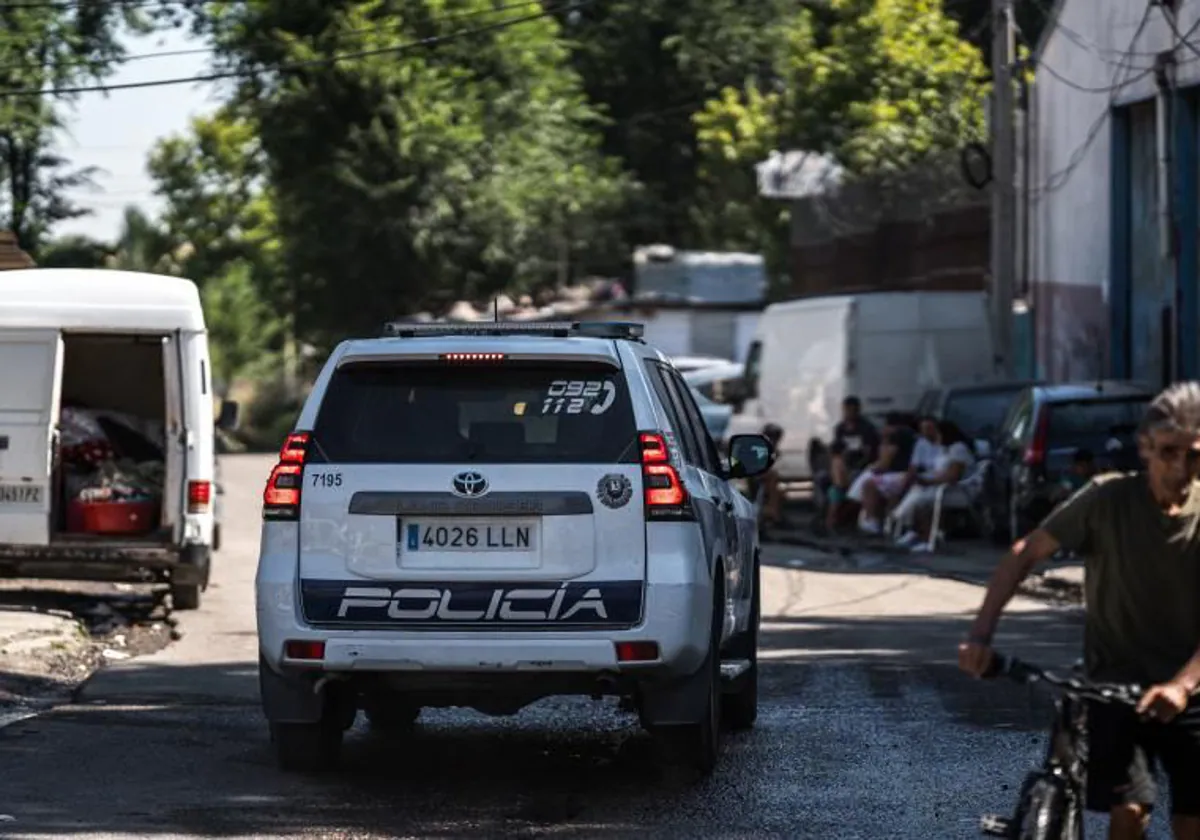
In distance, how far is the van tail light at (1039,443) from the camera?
2345 cm

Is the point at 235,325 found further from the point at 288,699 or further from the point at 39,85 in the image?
the point at 288,699

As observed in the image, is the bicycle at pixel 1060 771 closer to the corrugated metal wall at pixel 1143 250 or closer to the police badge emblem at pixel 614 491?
the police badge emblem at pixel 614 491

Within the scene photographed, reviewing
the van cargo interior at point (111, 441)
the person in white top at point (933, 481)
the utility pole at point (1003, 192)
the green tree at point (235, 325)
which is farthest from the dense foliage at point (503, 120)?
the van cargo interior at point (111, 441)

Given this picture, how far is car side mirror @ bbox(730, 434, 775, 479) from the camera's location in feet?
37.5

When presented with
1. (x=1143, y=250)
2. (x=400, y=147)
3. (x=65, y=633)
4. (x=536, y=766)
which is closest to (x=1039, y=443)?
(x=1143, y=250)

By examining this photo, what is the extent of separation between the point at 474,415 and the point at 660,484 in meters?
0.80

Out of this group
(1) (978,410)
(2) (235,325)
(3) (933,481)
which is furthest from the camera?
(2) (235,325)

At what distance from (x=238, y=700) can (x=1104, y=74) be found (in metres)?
19.9

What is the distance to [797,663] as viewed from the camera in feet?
49.5

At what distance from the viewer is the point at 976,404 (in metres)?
28.1

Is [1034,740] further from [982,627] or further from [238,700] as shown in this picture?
[982,627]

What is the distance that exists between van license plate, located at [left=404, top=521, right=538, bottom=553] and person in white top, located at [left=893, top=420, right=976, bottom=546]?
1652 centimetres

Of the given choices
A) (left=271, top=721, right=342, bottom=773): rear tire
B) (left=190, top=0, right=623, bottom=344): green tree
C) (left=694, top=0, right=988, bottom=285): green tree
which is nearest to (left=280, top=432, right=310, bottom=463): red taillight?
(left=271, top=721, right=342, bottom=773): rear tire

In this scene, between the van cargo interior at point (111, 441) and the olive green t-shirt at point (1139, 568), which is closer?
the olive green t-shirt at point (1139, 568)
